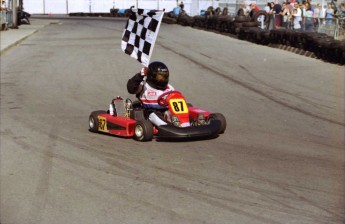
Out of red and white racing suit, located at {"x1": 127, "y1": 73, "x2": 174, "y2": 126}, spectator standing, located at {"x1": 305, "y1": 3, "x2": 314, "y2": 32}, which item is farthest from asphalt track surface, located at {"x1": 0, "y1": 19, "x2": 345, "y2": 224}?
spectator standing, located at {"x1": 305, "y1": 3, "x2": 314, "y2": 32}

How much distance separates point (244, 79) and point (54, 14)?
149 feet

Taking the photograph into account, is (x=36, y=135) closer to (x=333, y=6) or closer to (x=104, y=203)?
(x=104, y=203)

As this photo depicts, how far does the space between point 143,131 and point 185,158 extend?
0.95 meters

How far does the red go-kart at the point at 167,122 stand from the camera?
299 inches

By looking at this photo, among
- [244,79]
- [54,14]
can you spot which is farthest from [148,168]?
[54,14]

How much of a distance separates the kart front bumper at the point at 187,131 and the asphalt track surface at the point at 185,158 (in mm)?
114

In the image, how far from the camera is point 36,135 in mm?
8164

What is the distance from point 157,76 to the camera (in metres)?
8.05

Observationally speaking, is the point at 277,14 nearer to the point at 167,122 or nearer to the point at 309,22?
the point at 309,22

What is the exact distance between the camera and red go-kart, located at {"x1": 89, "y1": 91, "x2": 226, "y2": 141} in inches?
299

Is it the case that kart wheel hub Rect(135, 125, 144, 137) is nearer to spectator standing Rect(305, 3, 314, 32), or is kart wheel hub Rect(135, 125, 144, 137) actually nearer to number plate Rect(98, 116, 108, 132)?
number plate Rect(98, 116, 108, 132)

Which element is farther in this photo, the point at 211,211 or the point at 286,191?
the point at 286,191

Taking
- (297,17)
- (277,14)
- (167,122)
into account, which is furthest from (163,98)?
(277,14)

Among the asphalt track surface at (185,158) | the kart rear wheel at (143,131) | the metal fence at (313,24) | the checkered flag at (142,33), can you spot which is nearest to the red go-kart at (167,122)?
the kart rear wheel at (143,131)
